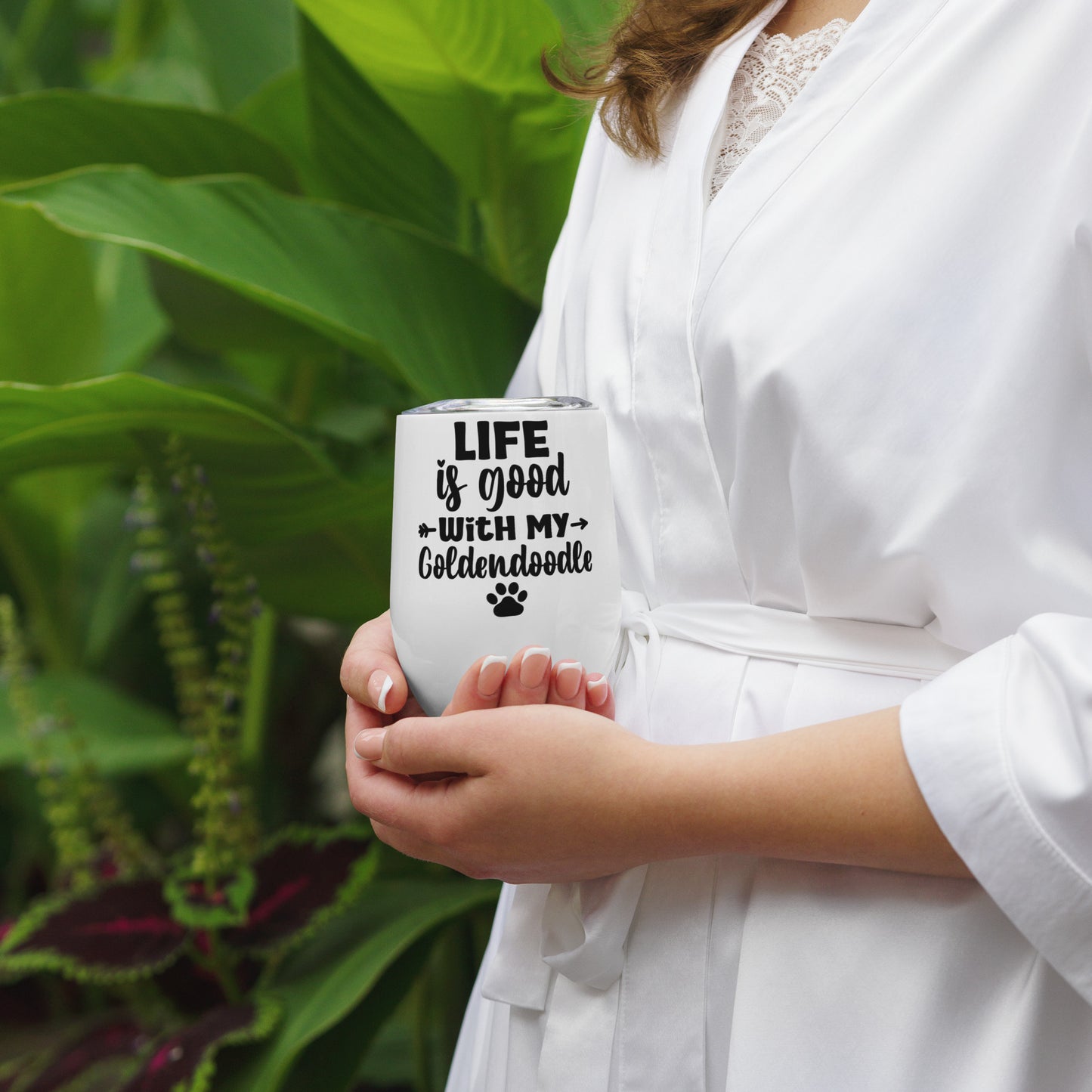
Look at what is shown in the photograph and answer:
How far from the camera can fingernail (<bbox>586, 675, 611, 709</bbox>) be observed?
463 mm

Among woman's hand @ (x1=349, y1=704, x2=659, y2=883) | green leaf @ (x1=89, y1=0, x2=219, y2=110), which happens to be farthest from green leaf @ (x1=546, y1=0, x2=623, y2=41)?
green leaf @ (x1=89, y1=0, x2=219, y2=110)

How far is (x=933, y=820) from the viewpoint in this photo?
1.35 feet

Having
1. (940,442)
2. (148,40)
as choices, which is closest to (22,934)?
(940,442)

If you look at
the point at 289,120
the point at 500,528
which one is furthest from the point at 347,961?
the point at 289,120

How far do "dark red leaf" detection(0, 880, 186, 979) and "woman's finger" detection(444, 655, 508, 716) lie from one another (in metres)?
0.59

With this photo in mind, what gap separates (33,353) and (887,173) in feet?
3.48

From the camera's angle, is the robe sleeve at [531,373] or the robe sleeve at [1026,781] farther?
the robe sleeve at [531,373]

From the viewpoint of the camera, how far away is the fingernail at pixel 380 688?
1.59 ft

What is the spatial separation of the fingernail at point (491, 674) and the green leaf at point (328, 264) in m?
0.43

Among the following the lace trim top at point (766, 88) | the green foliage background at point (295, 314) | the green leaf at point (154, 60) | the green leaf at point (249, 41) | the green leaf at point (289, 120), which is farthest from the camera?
the green leaf at point (154, 60)

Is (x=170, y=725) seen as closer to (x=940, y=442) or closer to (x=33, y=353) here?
(x=33, y=353)

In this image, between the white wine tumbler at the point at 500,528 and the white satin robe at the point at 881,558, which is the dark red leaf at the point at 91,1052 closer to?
the white satin robe at the point at 881,558

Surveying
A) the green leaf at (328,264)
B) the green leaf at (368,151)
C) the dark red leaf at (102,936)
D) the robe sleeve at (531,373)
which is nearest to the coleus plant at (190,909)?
the dark red leaf at (102,936)

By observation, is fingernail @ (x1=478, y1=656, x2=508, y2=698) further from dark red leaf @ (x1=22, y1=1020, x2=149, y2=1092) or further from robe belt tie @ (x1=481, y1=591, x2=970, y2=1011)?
dark red leaf @ (x1=22, y1=1020, x2=149, y2=1092)
